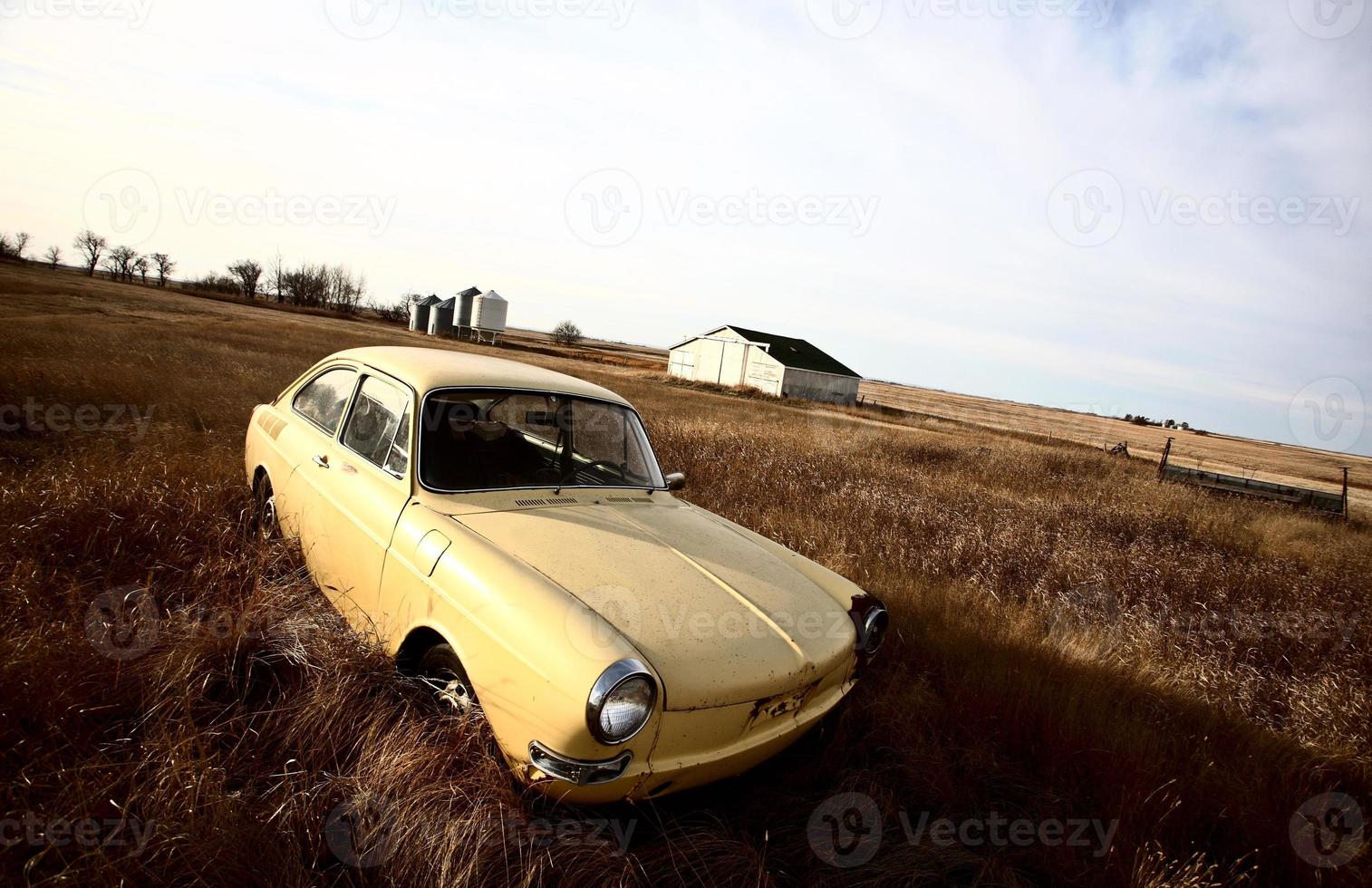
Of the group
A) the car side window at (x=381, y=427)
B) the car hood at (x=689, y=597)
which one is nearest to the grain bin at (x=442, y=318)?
the car side window at (x=381, y=427)

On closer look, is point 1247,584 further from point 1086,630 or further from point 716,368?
point 716,368

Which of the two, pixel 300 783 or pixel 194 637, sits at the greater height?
pixel 194 637

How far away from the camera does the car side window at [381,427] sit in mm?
3225

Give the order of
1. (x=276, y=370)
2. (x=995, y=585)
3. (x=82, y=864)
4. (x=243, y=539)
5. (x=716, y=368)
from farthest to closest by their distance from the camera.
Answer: (x=716, y=368), (x=276, y=370), (x=995, y=585), (x=243, y=539), (x=82, y=864)

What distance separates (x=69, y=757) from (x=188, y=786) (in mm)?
Answer: 447

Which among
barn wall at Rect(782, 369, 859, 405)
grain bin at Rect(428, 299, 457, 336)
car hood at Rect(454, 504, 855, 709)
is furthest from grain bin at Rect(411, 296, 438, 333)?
car hood at Rect(454, 504, 855, 709)

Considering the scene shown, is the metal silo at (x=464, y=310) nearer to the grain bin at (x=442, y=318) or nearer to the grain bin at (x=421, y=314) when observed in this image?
the grain bin at (x=442, y=318)

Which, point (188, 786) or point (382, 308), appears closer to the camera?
point (188, 786)

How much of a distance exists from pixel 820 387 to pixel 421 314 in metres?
44.9

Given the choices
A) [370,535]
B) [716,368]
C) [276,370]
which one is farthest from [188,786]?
[716,368]

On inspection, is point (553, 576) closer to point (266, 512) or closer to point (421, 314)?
point (266, 512)

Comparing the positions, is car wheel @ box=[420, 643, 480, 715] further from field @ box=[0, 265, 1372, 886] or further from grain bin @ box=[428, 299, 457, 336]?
grain bin @ box=[428, 299, 457, 336]

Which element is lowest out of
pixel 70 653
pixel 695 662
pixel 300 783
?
pixel 300 783

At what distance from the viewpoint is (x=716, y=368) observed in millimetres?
44125
